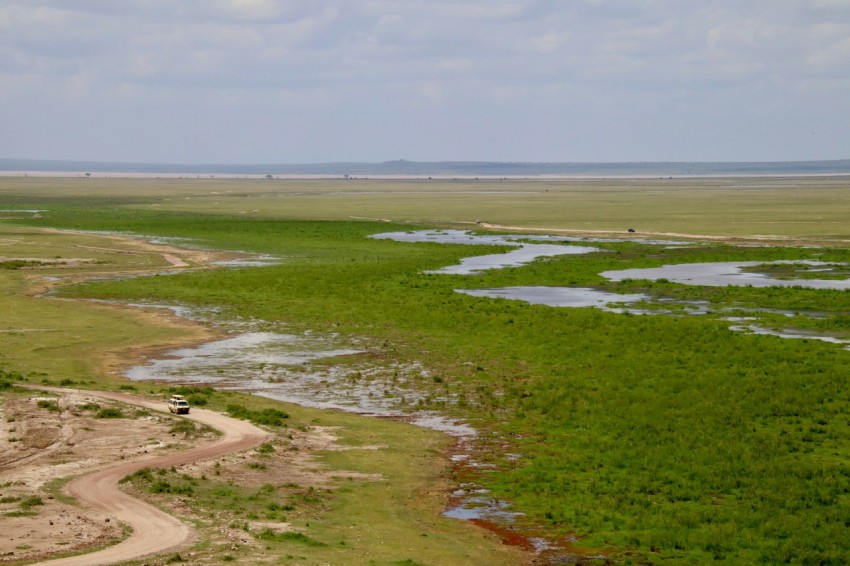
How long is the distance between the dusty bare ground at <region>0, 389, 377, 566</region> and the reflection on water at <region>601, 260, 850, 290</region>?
146 feet

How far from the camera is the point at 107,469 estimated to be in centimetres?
2958

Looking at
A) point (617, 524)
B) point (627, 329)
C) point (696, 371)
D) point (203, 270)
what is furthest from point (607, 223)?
point (617, 524)

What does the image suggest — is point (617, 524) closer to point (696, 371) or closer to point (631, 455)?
point (631, 455)

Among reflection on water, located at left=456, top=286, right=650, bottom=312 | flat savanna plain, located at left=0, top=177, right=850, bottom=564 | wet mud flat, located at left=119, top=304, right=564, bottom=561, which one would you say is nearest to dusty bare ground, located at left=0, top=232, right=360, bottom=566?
flat savanna plain, located at left=0, top=177, right=850, bottom=564

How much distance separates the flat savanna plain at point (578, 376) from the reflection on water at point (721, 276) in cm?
247

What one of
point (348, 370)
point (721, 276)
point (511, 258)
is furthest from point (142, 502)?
point (511, 258)

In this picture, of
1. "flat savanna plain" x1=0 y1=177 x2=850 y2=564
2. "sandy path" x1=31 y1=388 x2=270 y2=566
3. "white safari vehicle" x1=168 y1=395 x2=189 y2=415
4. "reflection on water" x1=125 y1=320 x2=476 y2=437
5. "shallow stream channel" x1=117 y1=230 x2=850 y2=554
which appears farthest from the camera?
"reflection on water" x1=125 y1=320 x2=476 y2=437

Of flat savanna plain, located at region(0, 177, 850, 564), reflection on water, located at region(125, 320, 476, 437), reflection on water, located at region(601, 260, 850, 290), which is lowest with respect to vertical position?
reflection on water, located at region(125, 320, 476, 437)

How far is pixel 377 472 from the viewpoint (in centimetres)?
3105

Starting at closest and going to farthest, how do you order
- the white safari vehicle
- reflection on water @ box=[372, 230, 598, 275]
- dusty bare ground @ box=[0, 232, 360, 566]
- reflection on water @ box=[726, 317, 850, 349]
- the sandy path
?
the sandy path → dusty bare ground @ box=[0, 232, 360, 566] → the white safari vehicle → reflection on water @ box=[726, 317, 850, 349] → reflection on water @ box=[372, 230, 598, 275]

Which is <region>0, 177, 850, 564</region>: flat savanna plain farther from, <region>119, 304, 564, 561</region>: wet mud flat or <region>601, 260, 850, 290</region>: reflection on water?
<region>601, 260, 850, 290</region>: reflection on water

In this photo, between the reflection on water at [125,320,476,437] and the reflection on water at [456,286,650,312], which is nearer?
the reflection on water at [125,320,476,437]

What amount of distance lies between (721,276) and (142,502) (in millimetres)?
58635

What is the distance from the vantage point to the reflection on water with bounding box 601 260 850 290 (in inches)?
2857
